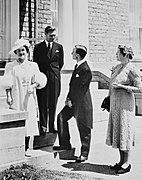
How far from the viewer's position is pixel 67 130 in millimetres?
6934

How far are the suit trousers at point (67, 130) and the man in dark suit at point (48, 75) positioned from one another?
2.01ft

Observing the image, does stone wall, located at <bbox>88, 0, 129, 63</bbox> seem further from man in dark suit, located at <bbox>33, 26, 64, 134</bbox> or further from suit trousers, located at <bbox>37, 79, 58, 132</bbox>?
suit trousers, located at <bbox>37, 79, 58, 132</bbox>

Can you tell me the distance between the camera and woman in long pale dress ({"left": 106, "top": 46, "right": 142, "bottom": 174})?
5.88 m

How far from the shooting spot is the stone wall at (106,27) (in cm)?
1462

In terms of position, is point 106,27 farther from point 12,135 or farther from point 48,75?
point 12,135

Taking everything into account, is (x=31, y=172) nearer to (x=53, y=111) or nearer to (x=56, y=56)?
(x=53, y=111)

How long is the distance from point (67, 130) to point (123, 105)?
1380 millimetres

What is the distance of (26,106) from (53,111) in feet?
3.78

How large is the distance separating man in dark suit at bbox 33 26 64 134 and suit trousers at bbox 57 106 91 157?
61 centimetres

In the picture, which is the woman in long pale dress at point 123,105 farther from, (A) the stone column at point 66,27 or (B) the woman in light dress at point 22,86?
(A) the stone column at point 66,27

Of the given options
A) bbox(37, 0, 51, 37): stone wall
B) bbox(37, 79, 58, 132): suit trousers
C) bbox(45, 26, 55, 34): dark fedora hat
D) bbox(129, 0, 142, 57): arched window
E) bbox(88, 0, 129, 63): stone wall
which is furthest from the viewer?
bbox(129, 0, 142, 57): arched window

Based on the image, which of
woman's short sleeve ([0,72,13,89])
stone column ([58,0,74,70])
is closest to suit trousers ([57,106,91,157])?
woman's short sleeve ([0,72,13,89])

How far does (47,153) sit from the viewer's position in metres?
6.89

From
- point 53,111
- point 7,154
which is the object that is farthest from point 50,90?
point 7,154
